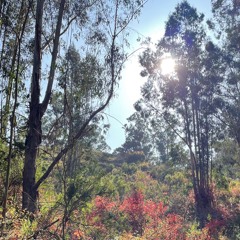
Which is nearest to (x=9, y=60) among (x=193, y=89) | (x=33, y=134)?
(x=33, y=134)

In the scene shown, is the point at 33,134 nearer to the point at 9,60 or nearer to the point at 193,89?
the point at 9,60

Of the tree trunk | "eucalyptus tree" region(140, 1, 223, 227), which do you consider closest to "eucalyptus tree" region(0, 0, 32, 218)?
the tree trunk

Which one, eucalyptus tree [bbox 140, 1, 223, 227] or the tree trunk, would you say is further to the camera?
eucalyptus tree [bbox 140, 1, 223, 227]

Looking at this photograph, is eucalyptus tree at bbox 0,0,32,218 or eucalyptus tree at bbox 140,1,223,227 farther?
eucalyptus tree at bbox 140,1,223,227

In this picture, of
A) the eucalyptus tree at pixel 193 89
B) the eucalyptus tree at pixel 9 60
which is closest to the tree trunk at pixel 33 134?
the eucalyptus tree at pixel 9 60

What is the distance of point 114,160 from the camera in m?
35.9

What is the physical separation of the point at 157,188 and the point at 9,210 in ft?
49.8

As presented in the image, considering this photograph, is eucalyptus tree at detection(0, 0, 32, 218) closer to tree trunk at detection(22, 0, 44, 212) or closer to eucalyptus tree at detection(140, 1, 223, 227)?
tree trunk at detection(22, 0, 44, 212)

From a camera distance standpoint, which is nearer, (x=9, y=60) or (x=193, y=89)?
(x=9, y=60)

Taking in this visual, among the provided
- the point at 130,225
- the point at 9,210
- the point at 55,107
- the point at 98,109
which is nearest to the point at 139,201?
the point at 130,225

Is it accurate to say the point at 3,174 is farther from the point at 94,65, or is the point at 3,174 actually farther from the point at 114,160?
the point at 114,160

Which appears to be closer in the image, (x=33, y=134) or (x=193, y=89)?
(x=33, y=134)

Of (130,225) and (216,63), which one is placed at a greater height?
(216,63)

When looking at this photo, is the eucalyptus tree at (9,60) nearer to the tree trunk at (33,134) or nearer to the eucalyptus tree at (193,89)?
the tree trunk at (33,134)
